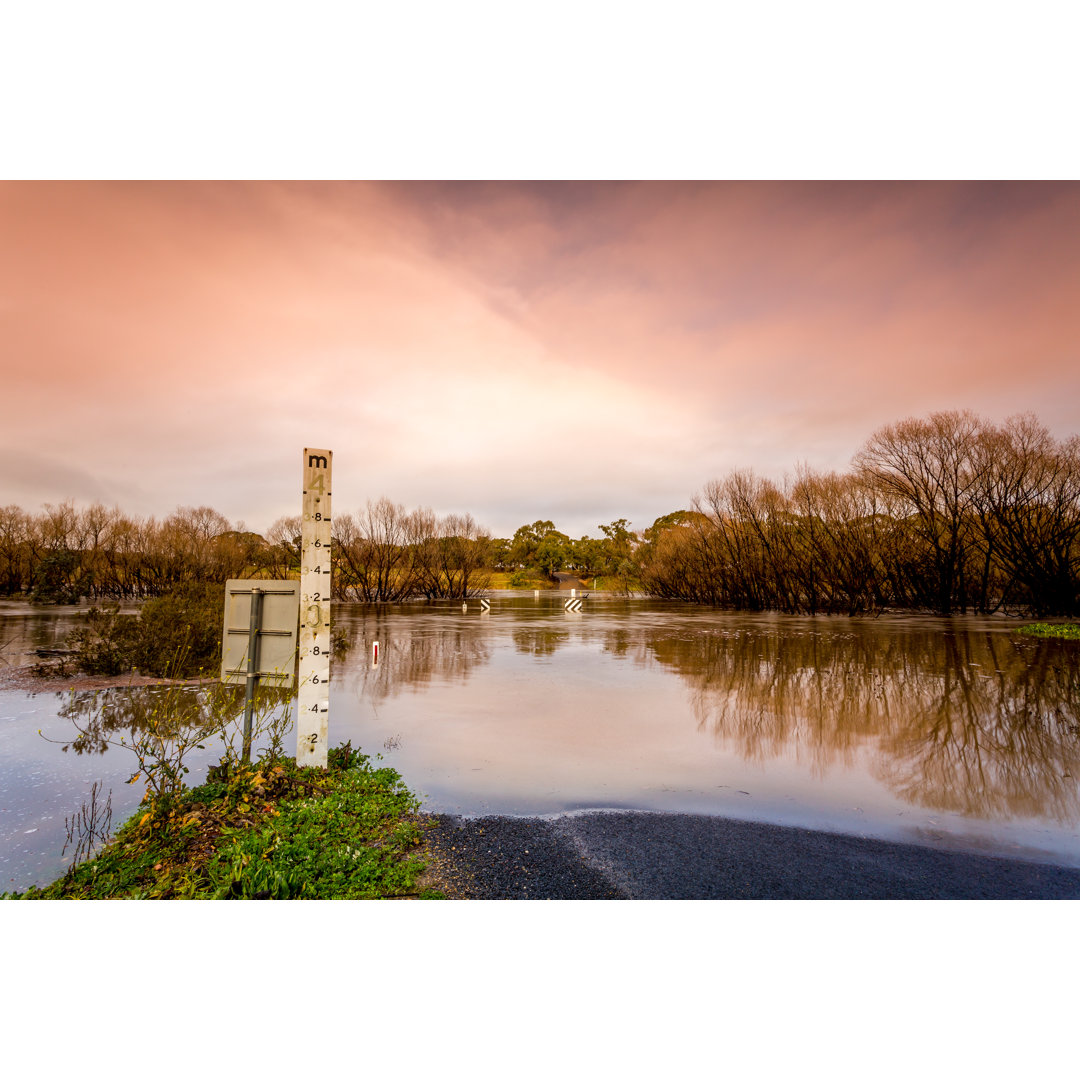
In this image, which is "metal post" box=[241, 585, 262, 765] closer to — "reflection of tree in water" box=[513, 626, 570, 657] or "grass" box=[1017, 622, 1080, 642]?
"reflection of tree in water" box=[513, 626, 570, 657]

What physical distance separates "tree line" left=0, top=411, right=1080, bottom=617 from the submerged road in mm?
7191

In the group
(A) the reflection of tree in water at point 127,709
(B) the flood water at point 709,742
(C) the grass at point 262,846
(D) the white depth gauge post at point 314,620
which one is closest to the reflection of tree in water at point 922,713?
(B) the flood water at point 709,742

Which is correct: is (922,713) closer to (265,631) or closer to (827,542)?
(265,631)

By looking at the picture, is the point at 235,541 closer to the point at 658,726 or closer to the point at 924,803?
the point at 658,726

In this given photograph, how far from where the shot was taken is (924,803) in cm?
321

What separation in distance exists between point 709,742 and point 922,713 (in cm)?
245

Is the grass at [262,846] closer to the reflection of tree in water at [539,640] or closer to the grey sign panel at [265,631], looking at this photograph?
the grey sign panel at [265,631]

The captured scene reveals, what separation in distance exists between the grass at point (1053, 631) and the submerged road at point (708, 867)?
1132 centimetres

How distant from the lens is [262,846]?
2518 mm

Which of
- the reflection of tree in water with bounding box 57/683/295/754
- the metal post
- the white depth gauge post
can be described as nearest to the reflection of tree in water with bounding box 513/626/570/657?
the reflection of tree in water with bounding box 57/683/295/754

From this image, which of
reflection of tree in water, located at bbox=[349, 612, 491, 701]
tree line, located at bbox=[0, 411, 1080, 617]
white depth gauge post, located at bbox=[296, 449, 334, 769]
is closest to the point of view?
white depth gauge post, located at bbox=[296, 449, 334, 769]

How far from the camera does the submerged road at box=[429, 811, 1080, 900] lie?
2.32m

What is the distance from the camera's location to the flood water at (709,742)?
308cm

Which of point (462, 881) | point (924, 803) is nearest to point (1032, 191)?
point (924, 803)
